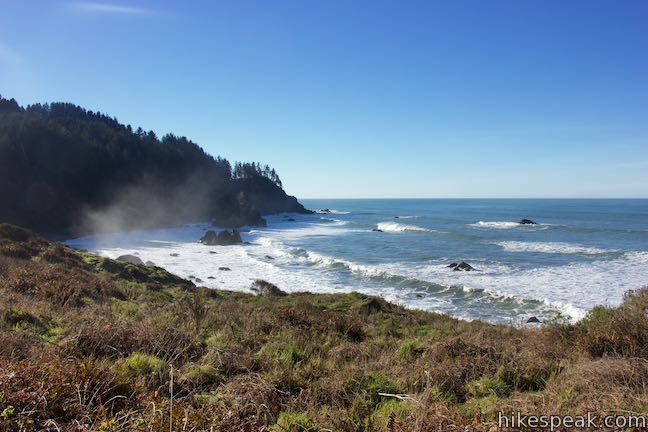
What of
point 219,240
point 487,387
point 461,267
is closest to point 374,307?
point 487,387

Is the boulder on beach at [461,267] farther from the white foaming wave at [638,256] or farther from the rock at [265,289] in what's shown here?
the rock at [265,289]

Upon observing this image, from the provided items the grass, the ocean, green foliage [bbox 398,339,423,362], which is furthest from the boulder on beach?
green foliage [bbox 398,339,423,362]

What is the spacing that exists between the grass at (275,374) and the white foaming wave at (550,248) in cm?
3025

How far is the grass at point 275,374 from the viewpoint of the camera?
10.4 feet

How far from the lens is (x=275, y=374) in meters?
4.85

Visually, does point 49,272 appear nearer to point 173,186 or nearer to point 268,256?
point 268,256

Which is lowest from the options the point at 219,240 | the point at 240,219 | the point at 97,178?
the point at 219,240

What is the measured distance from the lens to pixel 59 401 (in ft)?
10.2

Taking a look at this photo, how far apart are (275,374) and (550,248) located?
4043cm

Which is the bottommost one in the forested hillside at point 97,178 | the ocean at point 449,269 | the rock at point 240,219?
the ocean at point 449,269

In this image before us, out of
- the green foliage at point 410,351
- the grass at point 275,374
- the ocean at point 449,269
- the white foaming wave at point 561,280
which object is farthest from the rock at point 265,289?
the green foliage at point 410,351

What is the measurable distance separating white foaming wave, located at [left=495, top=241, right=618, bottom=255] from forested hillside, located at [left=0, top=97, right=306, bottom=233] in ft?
176

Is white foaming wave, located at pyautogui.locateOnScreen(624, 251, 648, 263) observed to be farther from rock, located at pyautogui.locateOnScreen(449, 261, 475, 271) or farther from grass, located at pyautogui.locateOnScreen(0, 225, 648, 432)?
grass, located at pyautogui.locateOnScreen(0, 225, 648, 432)

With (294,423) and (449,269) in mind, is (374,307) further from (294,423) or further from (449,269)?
(449,269)
